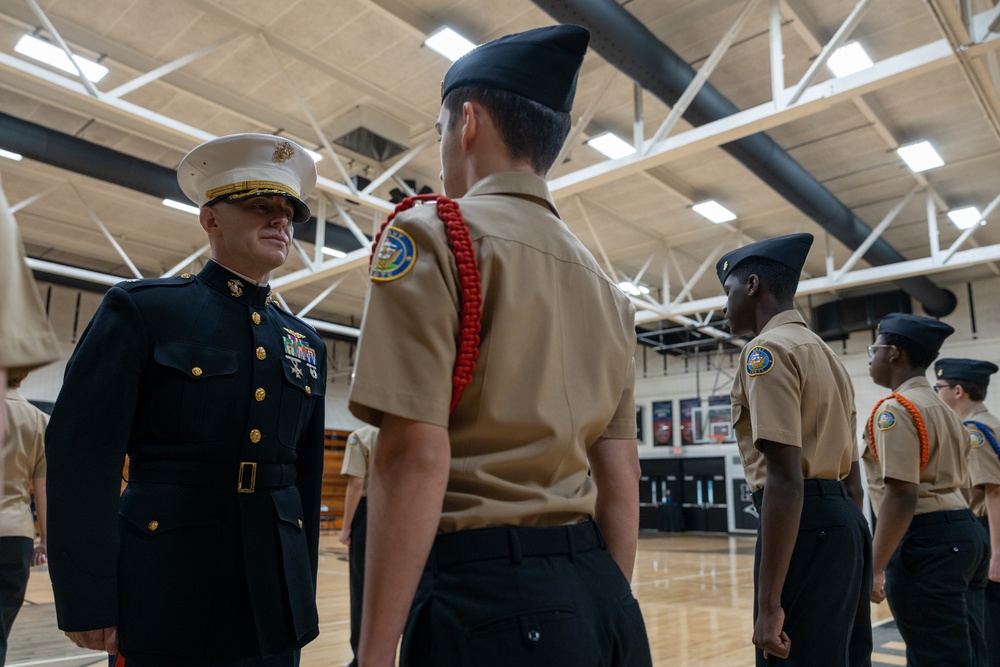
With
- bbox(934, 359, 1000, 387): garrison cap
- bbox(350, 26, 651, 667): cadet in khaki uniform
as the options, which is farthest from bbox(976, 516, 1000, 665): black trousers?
bbox(350, 26, 651, 667): cadet in khaki uniform

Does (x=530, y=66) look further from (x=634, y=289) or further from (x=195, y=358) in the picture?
(x=634, y=289)

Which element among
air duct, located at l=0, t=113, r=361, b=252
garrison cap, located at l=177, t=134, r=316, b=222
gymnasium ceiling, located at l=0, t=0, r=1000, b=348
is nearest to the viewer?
garrison cap, located at l=177, t=134, r=316, b=222

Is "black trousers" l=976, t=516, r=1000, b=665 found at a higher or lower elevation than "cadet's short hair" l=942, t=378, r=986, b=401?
lower

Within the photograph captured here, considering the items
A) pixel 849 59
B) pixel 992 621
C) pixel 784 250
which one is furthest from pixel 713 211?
pixel 784 250

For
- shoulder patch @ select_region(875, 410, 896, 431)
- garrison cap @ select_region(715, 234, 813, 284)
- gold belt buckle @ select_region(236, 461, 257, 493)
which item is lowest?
gold belt buckle @ select_region(236, 461, 257, 493)

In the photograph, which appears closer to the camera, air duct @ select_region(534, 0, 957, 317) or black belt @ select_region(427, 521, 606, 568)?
black belt @ select_region(427, 521, 606, 568)

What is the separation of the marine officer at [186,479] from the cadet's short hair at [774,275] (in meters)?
1.61

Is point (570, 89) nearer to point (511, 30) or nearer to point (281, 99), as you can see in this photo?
point (511, 30)

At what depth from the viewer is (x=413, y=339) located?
3.48 feet

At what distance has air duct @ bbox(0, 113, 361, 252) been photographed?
8.12 meters

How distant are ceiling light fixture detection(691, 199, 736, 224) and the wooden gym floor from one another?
5.19 metres

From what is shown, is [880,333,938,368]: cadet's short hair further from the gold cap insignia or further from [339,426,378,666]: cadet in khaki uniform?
[339,426,378,666]: cadet in khaki uniform

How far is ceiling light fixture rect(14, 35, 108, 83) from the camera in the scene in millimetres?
7184

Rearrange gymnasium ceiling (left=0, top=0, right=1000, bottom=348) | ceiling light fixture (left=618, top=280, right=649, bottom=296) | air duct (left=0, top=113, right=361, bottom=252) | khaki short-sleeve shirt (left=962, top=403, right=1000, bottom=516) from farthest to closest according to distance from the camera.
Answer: ceiling light fixture (left=618, top=280, right=649, bottom=296) < air duct (left=0, top=113, right=361, bottom=252) < gymnasium ceiling (left=0, top=0, right=1000, bottom=348) < khaki short-sleeve shirt (left=962, top=403, right=1000, bottom=516)
